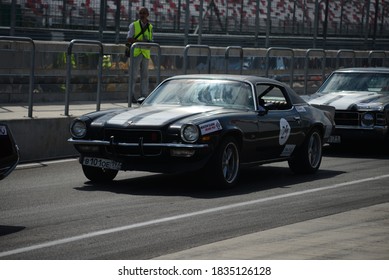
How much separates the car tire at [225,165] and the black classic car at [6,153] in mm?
3172

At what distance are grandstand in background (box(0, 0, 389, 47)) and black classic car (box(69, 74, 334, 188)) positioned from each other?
314 inches

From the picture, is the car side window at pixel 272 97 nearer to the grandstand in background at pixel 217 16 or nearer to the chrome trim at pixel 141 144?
the chrome trim at pixel 141 144

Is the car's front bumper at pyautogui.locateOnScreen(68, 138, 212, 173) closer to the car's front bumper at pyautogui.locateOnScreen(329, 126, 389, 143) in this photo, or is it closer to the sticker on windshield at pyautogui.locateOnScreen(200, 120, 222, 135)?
the sticker on windshield at pyautogui.locateOnScreen(200, 120, 222, 135)

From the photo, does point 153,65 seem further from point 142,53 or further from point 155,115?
point 155,115

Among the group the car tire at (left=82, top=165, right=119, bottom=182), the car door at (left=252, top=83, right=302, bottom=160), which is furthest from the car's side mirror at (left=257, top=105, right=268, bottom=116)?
the car tire at (left=82, top=165, right=119, bottom=182)

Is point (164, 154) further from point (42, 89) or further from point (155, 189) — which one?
point (42, 89)

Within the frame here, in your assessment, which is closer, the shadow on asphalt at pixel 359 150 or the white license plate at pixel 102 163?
the white license plate at pixel 102 163

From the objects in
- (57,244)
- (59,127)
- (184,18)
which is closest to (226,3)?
(184,18)

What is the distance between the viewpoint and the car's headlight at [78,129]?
13.4m

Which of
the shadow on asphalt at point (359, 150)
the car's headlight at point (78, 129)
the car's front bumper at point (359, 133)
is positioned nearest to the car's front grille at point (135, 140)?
the car's headlight at point (78, 129)

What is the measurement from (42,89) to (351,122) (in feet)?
17.0

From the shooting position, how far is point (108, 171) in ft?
45.1

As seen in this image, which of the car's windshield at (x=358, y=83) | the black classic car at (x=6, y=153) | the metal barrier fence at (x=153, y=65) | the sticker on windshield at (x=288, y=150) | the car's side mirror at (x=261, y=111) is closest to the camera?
the black classic car at (x=6, y=153)
